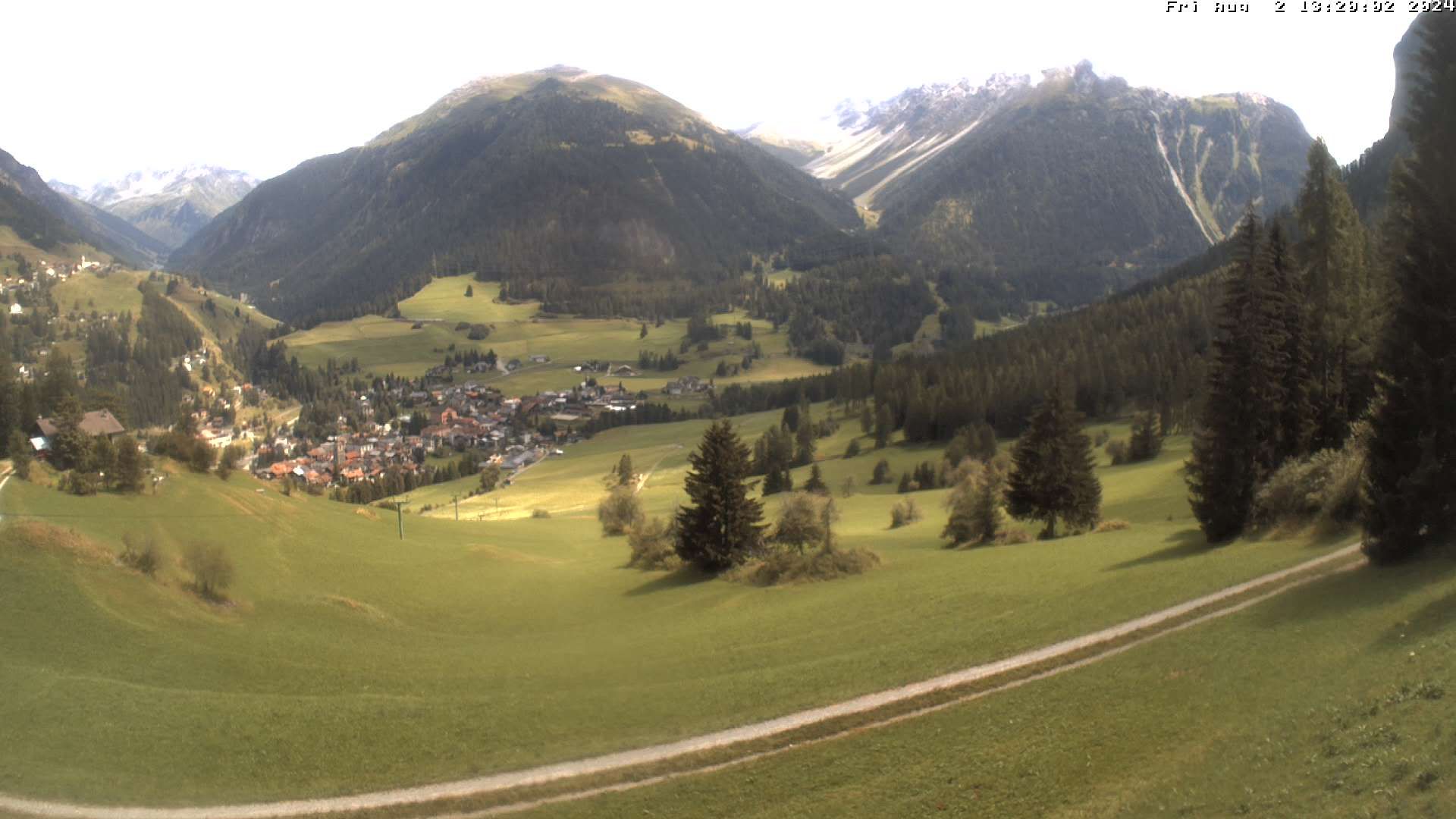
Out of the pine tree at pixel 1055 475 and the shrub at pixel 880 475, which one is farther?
the shrub at pixel 880 475

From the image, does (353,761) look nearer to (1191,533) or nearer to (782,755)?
(782,755)

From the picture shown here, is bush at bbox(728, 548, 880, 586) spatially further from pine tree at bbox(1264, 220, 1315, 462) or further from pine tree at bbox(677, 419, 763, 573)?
pine tree at bbox(1264, 220, 1315, 462)

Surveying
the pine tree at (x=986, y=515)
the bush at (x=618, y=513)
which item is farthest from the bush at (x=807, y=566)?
the bush at (x=618, y=513)

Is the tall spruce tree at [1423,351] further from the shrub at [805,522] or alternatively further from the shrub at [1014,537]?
the shrub at [805,522]

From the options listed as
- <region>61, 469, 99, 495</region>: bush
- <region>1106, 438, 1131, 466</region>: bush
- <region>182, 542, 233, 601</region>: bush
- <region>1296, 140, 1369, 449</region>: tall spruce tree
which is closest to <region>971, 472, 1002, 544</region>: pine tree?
<region>1296, 140, 1369, 449</region>: tall spruce tree

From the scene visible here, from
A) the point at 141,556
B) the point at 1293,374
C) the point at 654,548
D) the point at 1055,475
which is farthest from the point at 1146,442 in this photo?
the point at 141,556

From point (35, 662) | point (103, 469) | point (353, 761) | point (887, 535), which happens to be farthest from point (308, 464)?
point (353, 761)

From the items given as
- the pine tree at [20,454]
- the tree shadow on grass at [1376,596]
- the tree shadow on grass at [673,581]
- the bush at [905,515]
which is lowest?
the tree shadow on grass at [673,581]
